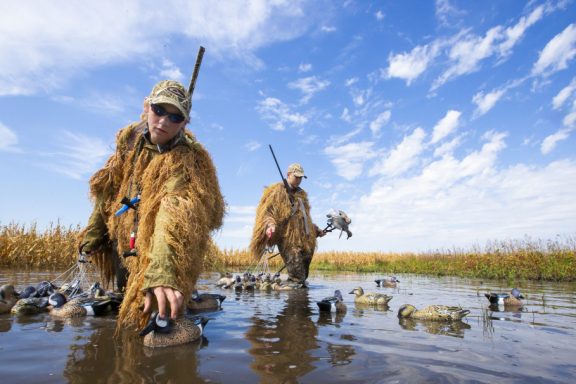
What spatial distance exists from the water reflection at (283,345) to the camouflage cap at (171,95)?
2.17 meters

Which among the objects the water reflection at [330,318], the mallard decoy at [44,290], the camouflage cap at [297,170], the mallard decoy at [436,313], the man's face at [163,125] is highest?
the camouflage cap at [297,170]

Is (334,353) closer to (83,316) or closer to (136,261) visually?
(136,261)

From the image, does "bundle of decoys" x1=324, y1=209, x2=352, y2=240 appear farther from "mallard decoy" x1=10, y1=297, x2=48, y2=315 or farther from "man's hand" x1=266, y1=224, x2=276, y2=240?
"mallard decoy" x1=10, y1=297, x2=48, y2=315

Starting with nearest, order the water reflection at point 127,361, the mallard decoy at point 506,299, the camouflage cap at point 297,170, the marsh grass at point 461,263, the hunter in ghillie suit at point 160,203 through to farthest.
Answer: the water reflection at point 127,361 → the hunter in ghillie suit at point 160,203 → the mallard decoy at point 506,299 → the camouflage cap at point 297,170 → the marsh grass at point 461,263

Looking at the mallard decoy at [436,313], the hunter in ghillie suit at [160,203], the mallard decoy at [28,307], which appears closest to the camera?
the hunter in ghillie suit at [160,203]

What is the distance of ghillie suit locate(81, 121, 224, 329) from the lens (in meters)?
2.85

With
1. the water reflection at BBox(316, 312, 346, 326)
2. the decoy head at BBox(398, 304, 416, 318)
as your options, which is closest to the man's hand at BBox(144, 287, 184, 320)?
the water reflection at BBox(316, 312, 346, 326)

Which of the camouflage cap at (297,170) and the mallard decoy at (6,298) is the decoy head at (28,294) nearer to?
the mallard decoy at (6,298)

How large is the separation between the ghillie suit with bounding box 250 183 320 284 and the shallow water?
4666 millimetres

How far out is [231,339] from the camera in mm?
3318

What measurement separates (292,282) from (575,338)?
6181 mm

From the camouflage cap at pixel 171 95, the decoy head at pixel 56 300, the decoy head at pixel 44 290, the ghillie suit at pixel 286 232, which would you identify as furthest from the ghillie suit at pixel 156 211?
the ghillie suit at pixel 286 232

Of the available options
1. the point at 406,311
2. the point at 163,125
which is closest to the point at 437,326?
the point at 406,311

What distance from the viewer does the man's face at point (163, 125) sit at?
3401 millimetres
